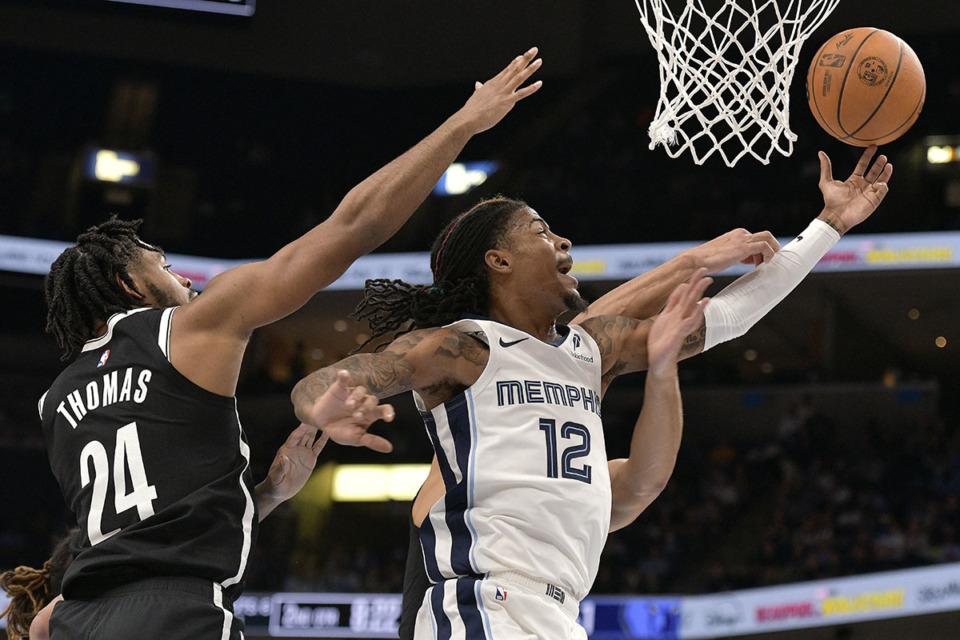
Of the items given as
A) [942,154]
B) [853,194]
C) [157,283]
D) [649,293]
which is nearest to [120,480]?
[157,283]

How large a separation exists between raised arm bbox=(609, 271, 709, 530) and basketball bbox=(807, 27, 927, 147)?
100 cm

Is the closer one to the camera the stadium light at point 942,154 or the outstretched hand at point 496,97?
the outstretched hand at point 496,97

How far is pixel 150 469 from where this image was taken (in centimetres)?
257

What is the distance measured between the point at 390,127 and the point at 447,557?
597 inches

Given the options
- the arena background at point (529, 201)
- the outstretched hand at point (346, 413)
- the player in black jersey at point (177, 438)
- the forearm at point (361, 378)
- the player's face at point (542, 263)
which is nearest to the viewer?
the outstretched hand at point (346, 413)

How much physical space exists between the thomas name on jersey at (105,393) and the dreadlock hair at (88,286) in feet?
0.71

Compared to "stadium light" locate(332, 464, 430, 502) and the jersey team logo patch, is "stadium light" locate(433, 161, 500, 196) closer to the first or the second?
"stadium light" locate(332, 464, 430, 502)

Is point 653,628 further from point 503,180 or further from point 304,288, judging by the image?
point 304,288

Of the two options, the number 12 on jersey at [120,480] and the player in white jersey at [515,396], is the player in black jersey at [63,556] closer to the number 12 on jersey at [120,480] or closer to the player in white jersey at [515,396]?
the number 12 on jersey at [120,480]

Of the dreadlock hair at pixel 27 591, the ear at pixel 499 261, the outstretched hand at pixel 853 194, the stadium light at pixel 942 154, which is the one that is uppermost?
the stadium light at pixel 942 154

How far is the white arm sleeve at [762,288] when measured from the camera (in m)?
3.17

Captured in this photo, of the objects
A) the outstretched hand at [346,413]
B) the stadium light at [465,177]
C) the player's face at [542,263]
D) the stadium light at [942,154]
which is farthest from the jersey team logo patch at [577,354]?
the stadium light at [465,177]

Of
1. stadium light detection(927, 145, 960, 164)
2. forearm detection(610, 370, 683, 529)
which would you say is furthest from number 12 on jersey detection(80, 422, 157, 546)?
stadium light detection(927, 145, 960, 164)

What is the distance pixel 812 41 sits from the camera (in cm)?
1456
